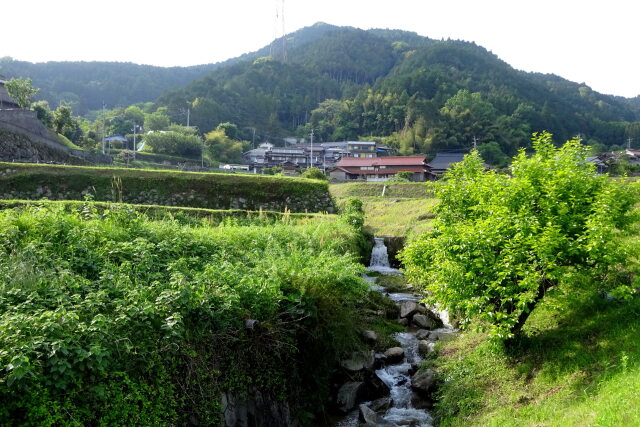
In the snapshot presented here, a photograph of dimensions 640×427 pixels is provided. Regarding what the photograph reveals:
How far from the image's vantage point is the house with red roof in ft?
212

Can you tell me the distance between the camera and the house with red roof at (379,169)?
64625 millimetres

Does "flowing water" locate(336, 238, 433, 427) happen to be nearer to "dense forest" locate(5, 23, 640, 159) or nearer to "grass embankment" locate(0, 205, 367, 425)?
"grass embankment" locate(0, 205, 367, 425)

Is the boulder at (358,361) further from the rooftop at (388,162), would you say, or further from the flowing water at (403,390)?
the rooftop at (388,162)

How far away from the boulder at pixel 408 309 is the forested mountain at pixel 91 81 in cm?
11924

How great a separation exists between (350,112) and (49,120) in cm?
6957

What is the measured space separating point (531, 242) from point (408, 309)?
666 cm

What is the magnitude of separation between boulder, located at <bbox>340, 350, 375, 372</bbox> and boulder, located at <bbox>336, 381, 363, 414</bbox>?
0.37m

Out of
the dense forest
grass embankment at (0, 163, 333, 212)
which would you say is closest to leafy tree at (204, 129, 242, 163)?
the dense forest

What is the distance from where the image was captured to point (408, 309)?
1377 centimetres

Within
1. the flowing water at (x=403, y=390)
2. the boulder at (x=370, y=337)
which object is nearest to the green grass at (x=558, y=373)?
the flowing water at (x=403, y=390)

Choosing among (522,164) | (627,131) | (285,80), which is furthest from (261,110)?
(522,164)

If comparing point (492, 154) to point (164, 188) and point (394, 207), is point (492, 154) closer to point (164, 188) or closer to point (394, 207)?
point (394, 207)

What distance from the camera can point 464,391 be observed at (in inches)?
348

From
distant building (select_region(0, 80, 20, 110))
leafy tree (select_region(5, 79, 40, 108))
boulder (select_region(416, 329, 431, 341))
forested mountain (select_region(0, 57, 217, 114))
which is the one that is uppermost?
forested mountain (select_region(0, 57, 217, 114))
